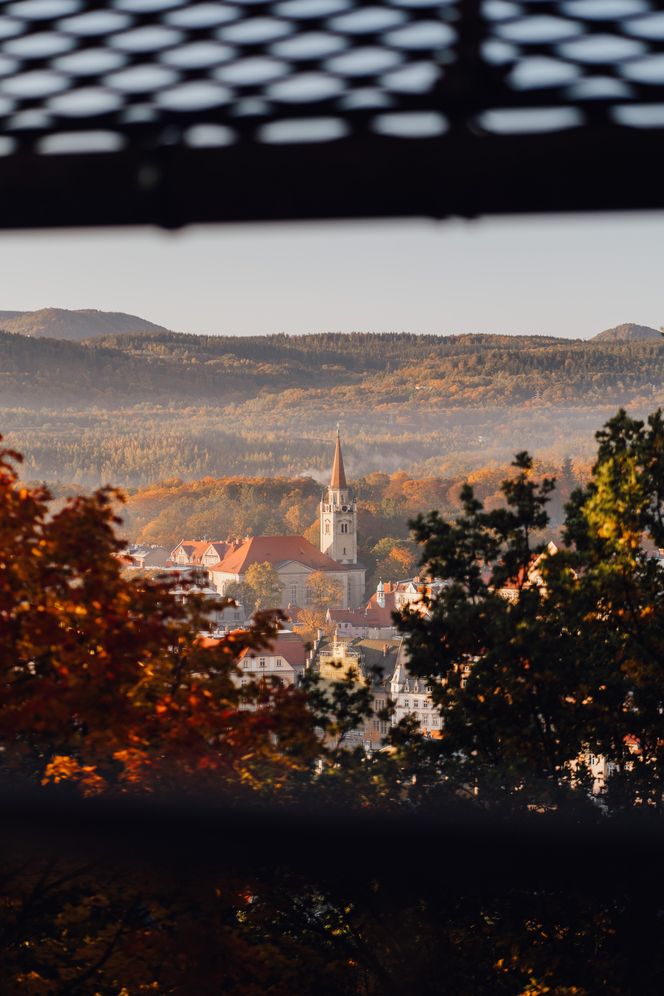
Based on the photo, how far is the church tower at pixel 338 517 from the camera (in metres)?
6.83

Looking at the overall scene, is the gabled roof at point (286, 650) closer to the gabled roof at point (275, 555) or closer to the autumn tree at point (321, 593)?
the gabled roof at point (275, 555)

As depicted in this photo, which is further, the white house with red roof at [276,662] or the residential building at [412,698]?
the white house with red roof at [276,662]

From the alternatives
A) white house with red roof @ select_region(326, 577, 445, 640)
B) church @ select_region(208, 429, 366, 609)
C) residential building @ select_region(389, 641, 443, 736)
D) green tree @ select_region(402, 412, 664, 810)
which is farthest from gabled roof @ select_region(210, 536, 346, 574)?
residential building @ select_region(389, 641, 443, 736)

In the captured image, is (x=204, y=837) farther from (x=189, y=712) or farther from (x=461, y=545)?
(x=461, y=545)

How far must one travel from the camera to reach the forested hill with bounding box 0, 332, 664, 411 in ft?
21.2

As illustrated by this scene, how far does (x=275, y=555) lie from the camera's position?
6992 mm

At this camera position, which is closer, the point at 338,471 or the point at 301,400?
the point at 338,471

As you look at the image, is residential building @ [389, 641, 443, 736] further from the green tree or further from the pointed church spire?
the pointed church spire

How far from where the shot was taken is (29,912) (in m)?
2.27

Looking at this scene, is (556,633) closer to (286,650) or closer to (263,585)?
(286,650)

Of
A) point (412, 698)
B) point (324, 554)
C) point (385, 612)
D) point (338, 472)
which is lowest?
point (412, 698)

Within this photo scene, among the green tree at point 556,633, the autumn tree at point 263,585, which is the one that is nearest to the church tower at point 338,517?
the autumn tree at point 263,585

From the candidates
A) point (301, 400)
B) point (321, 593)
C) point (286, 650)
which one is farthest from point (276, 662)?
point (301, 400)

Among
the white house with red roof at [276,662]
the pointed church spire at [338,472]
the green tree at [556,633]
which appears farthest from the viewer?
the pointed church spire at [338,472]
